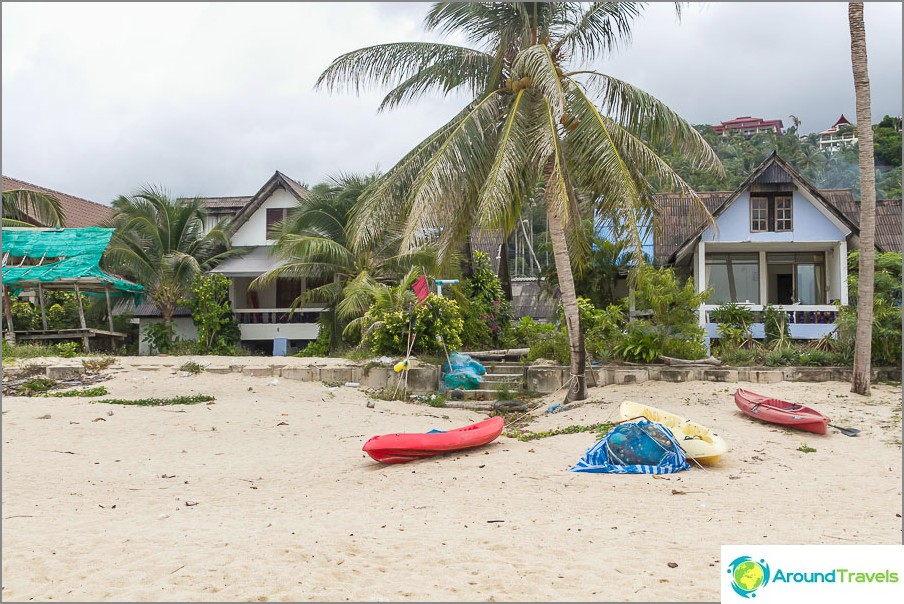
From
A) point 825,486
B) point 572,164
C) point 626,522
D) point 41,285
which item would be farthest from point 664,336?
point 41,285

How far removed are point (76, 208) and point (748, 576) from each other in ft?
93.4

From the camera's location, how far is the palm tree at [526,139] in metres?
11.7

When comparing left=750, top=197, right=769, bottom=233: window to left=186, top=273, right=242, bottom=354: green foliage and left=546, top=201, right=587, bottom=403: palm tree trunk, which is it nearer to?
left=546, top=201, right=587, bottom=403: palm tree trunk

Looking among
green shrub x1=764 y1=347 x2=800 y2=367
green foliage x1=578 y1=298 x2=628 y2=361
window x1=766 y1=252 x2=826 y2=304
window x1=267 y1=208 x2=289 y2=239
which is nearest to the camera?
green shrub x1=764 y1=347 x2=800 y2=367

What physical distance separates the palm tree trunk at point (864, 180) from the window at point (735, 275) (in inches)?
310

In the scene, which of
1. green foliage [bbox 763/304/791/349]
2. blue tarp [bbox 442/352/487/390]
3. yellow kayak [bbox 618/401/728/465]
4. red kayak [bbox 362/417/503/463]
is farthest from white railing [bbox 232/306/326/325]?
yellow kayak [bbox 618/401/728/465]

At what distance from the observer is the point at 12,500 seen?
731cm

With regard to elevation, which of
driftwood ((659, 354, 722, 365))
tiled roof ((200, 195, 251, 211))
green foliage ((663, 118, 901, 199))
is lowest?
driftwood ((659, 354, 722, 365))

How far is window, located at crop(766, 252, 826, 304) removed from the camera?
20.4 meters

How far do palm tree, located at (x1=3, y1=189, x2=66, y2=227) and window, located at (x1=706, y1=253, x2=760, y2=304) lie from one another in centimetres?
1928

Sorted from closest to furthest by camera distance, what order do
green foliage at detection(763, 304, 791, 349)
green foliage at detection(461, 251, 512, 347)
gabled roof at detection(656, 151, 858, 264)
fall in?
green foliage at detection(763, 304, 791, 349)
gabled roof at detection(656, 151, 858, 264)
green foliage at detection(461, 251, 512, 347)

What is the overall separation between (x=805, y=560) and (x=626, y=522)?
219cm

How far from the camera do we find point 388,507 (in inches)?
274

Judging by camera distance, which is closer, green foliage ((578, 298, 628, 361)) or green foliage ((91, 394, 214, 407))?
green foliage ((91, 394, 214, 407))
